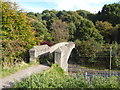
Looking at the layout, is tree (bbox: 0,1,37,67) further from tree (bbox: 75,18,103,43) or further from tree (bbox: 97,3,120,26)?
tree (bbox: 97,3,120,26)

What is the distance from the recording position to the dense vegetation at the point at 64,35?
6.71 metres

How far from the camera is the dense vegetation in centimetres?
671

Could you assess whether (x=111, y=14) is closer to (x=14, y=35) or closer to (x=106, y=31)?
(x=106, y=31)

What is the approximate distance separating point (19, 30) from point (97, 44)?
42.5ft

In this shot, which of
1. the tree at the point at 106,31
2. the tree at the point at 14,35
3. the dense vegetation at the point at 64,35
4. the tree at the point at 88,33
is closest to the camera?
the tree at the point at 14,35

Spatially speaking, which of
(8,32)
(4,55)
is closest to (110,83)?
(4,55)

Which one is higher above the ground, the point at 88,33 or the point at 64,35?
the point at 88,33

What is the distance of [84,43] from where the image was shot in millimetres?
18609

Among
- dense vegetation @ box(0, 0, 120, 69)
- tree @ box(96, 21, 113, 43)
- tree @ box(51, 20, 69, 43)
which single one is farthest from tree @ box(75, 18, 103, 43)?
tree @ box(96, 21, 113, 43)

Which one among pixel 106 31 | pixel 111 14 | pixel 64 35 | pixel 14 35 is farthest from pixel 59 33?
pixel 14 35

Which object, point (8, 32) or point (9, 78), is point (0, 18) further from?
point (9, 78)

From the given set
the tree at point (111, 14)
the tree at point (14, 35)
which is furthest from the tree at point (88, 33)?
the tree at point (14, 35)

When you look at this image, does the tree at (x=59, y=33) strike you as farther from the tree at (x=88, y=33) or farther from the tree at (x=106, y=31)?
the tree at (x=106, y=31)

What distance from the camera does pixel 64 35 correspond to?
2084cm
